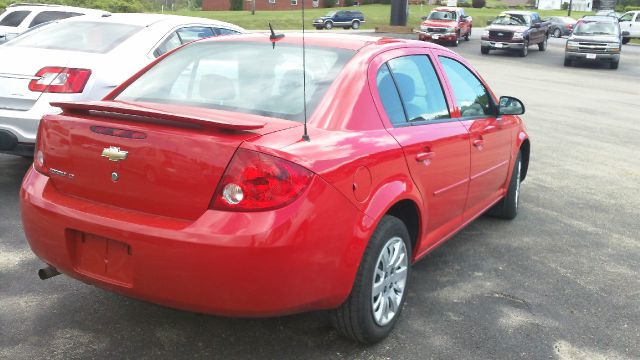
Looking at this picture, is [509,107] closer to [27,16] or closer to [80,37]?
[80,37]

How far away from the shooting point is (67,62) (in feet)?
18.4

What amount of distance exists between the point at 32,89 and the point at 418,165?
3.76 metres

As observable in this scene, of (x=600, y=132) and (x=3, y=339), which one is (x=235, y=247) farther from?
(x=600, y=132)

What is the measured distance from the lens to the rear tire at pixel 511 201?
5.41 meters

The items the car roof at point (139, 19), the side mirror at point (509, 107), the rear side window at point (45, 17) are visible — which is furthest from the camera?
the rear side window at point (45, 17)

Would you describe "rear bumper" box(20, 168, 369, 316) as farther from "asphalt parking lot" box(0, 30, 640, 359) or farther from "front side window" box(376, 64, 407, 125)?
"front side window" box(376, 64, 407, 125)

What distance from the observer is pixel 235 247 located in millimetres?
2553

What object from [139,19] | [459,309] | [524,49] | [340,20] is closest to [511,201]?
[459,309]

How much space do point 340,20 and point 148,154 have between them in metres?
53.7

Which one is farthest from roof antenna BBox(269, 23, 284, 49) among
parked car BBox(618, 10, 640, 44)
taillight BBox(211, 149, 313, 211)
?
parked car BBox(618, 10, 640, 44)

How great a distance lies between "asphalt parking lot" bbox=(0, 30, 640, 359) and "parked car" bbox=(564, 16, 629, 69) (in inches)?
771

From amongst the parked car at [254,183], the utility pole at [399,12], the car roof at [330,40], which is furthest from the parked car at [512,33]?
the parked car at [254,183]

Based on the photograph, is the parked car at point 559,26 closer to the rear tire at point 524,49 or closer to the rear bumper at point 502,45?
the rear tire at point 524,49

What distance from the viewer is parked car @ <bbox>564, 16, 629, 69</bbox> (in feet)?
77.8
